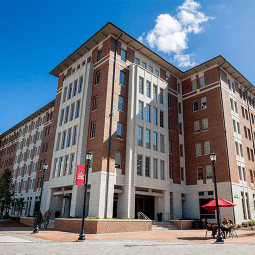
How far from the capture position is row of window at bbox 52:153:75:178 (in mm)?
28822

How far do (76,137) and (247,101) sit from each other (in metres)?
29.9

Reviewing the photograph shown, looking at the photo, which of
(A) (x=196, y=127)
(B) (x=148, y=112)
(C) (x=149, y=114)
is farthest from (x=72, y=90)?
(A) (x=196, y=127)

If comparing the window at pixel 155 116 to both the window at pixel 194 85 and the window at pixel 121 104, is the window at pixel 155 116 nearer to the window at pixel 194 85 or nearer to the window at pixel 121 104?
the window at pixel 121 104

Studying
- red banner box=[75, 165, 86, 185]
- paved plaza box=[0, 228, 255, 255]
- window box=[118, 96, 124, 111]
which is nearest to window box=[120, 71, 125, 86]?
window box=[118, 96, 124, 111]

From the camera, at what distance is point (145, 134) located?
2966cm

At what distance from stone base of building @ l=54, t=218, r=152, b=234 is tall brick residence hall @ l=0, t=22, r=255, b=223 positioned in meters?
2.96

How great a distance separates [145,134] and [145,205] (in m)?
9.00

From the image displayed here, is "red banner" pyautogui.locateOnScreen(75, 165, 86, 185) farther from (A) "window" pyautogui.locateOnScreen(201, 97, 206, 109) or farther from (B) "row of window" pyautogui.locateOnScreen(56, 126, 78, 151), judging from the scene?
(A) "window" pyautogui.locateOnScreen(201, 97, 206, 109)

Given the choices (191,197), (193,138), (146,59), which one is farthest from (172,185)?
(146,59)

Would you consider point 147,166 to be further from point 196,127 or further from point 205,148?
point 196,127

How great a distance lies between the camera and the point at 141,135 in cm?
2961

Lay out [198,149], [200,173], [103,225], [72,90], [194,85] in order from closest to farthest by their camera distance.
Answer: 1. [103,225]
2. [72,90]
3. [200,173]
4. [198,149]
5. [194,85]

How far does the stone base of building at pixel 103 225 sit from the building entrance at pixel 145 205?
598 cm

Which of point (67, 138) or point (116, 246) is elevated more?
point (67, 138)
